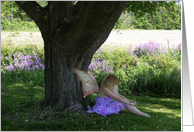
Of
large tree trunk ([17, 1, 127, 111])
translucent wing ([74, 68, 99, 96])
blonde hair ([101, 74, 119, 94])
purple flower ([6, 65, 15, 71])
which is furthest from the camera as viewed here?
purple flower ([6, 65, 15, 71])

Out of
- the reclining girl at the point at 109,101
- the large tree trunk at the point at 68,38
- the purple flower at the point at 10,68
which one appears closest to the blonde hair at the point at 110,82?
the reclining girl at the point at 109,101

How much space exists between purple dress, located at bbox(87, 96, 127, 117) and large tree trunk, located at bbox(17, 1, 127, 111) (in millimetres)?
334

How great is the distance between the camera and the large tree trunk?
14.0 ft

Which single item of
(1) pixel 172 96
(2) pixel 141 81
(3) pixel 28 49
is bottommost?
(1) pixel 172 96

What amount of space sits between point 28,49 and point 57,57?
649 cm

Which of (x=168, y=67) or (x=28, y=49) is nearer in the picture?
(x=168, y=67)

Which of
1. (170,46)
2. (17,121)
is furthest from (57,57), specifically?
(170,46)

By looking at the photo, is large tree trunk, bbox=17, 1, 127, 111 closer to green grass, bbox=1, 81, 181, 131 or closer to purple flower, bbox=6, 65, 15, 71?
green grass, bbox=1, 81, 181, 131

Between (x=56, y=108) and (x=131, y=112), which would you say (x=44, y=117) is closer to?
(x=56, y=108)

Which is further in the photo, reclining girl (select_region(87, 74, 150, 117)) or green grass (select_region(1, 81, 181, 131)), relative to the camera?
reclining girl (select_region(87, 74, 150, 117))

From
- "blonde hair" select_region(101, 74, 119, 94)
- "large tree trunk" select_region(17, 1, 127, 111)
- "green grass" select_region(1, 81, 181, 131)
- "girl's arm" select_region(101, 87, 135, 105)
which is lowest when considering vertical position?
"green grass" select_region(1, 81, 181, 131)

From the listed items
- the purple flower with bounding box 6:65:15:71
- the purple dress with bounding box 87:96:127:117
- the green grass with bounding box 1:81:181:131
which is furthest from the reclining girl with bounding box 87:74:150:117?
the purple flower with bounding box 6:65:15:71

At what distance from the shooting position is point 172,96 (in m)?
8.06

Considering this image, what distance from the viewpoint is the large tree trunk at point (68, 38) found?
4.25 m
